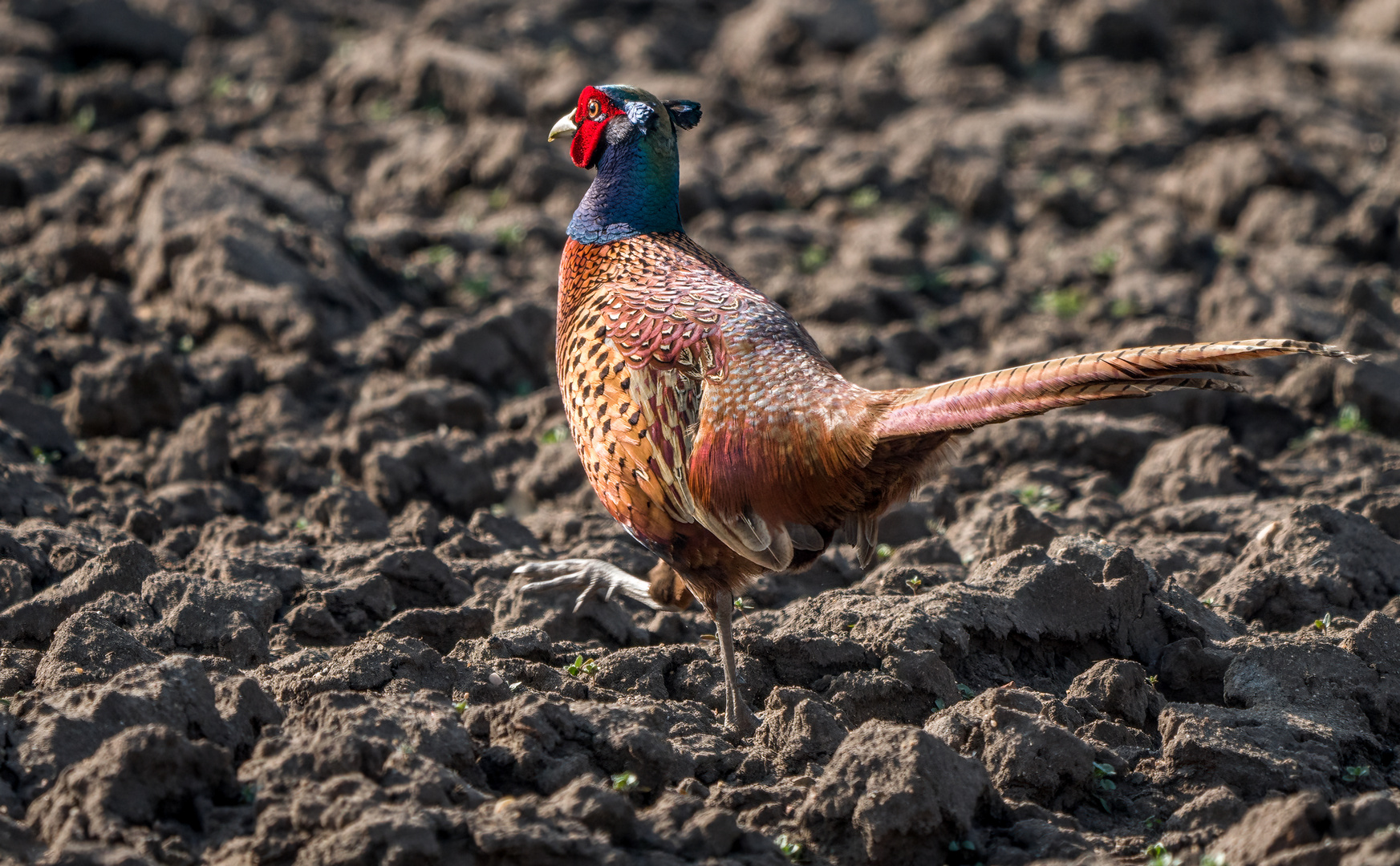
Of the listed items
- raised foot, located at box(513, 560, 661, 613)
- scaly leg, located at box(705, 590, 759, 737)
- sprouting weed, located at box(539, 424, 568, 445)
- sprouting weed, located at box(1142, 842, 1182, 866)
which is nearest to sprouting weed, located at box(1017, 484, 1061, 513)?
raised foot, located at box(513, 560, 661, 613)

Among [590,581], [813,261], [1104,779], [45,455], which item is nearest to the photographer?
[1104,779]

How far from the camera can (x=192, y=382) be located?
24.0 ft

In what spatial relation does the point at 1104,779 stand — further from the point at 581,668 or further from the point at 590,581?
the point at 590,581

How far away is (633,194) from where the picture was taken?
5.09 meters

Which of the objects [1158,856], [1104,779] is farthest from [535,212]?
[1158,856]

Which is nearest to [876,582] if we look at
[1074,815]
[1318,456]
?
[1074,815]

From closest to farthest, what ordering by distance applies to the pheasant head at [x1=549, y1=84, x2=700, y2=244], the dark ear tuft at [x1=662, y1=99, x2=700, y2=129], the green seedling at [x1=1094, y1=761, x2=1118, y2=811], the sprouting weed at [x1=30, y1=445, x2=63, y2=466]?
the green seedling at [x1=1094, y1=761, x2=1118, y2=811]
the pheasant head at [x1=549, y1=84, x2=700, y2=244]
the dark ear tuft at [x1=662, y1=99, x2=700, y2=129]
the sprouting weed at [x1=30, y1=445, x2=63, y2=466]

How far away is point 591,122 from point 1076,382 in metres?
2.43

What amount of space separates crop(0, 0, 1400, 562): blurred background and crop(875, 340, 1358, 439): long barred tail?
2640 mm

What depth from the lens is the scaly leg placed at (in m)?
4.26

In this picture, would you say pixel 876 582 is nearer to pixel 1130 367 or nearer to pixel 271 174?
pixel 1130 367

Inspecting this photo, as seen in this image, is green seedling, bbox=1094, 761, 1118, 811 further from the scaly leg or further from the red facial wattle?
the red facial wattle

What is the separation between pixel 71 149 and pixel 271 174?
1.73 m

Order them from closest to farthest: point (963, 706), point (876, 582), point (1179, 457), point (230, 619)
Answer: point (963, 706) < point (230, 619) < point (876, 582) < point (1179, 457)
